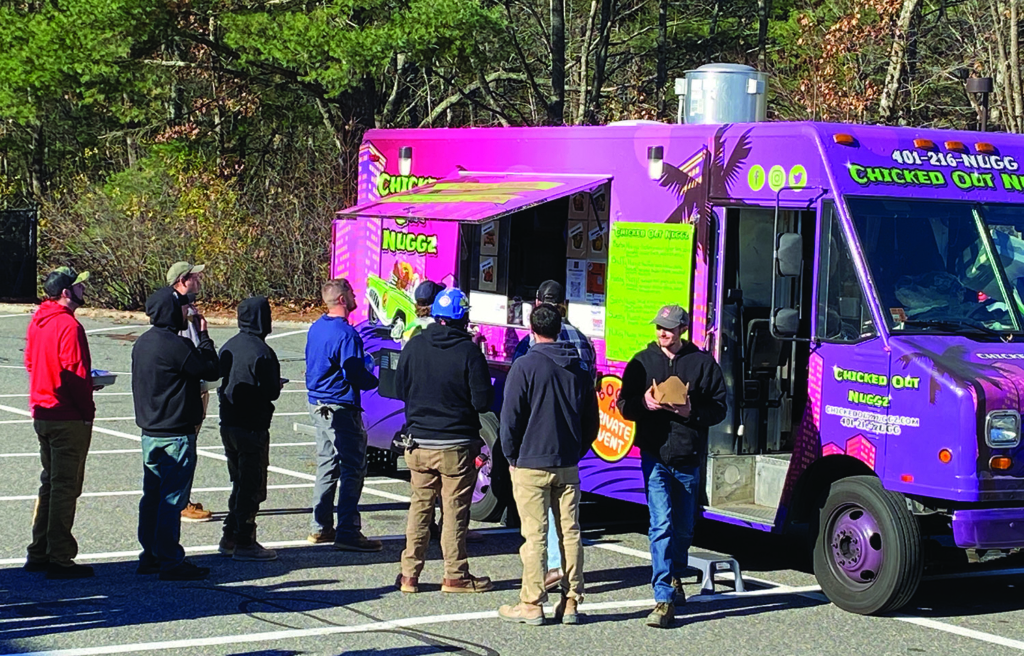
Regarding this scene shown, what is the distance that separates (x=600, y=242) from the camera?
33.0ft

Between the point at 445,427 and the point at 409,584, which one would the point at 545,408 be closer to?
the point at 445,427

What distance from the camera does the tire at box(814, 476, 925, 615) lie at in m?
7.75

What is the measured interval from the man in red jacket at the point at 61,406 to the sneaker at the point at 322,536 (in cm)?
160

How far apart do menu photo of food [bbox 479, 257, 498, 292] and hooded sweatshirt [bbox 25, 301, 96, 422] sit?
3.63m

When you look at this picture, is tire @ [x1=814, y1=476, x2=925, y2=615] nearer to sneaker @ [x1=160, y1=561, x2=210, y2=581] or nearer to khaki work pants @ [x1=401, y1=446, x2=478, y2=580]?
khaki work pants @ [x1=401, y1=446, x2=478, y2=580]

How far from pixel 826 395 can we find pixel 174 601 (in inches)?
151

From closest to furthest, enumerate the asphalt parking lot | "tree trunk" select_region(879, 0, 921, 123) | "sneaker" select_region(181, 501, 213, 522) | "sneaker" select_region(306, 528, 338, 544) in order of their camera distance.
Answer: the asphalt parking lot, "sneaker" select_region(306, 528, 338, 544), "sneaker" select_region(181, 501, 213, 522), "tree trunk" select_region(879, 0, 921, 123)

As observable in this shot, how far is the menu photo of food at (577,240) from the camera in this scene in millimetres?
10281

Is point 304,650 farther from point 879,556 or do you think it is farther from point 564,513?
point 879,556

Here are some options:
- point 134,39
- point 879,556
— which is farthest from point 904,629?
point 134,39

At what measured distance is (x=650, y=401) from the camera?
25.6 ft

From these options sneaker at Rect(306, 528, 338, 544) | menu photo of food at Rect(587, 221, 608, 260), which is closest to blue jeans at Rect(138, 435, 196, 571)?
sneaker at Rect(306, 528, 338, 544)

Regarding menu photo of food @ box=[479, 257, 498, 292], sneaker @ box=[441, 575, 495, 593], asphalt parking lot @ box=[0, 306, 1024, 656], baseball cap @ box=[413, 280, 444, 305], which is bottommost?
asphalt parking lot @ box=[0, 306, 1024, 656]

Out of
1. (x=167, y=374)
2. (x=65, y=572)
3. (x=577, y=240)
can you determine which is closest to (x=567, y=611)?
(x=167, y=374)
